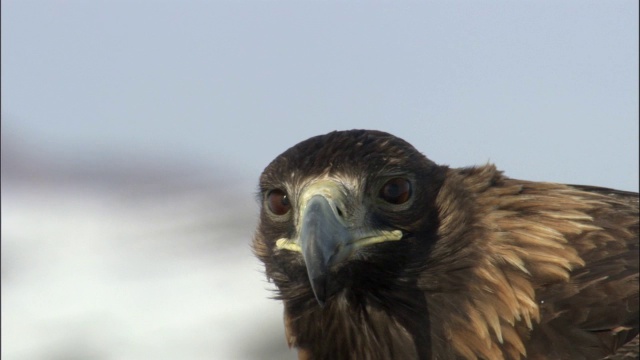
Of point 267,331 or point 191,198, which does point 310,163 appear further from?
point 191,198

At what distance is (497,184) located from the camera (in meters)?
5.61

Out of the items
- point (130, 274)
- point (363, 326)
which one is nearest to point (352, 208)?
point (363, 326)

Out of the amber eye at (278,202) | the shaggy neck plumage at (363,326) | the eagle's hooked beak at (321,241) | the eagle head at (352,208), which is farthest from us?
the amber eye at (278,202)

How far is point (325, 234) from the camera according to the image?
4.98 metres

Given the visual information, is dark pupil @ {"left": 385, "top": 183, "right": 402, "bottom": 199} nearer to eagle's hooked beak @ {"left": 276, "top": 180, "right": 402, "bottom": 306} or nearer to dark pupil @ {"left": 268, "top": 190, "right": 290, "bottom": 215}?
eagle's hooked beak @ {"left": 276, "top": 180, "right": 402, "bottom": 306}

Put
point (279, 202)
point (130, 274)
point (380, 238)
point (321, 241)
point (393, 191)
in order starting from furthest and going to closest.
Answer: point (130, 274), point (279, 202), point (393, 191), point (380, 238), point (321, 241)

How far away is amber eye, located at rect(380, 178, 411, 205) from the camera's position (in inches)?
211

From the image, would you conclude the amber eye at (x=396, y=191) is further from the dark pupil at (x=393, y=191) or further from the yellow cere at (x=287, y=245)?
the yellow cere at (x=287, y=245)

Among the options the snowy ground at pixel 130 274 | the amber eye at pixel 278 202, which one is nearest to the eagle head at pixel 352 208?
the amber eye at pixel 278 202

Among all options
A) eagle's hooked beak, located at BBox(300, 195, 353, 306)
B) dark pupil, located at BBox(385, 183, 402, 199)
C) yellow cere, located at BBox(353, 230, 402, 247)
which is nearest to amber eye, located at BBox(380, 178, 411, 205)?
dark pupil, located at BBox(385, 183, 402, 199)

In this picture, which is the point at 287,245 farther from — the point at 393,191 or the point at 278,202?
the point at 393,191

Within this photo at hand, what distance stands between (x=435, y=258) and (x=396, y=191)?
1.22ft

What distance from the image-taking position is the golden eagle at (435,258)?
16.4 ft

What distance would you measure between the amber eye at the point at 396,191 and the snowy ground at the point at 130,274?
881 centimetres
